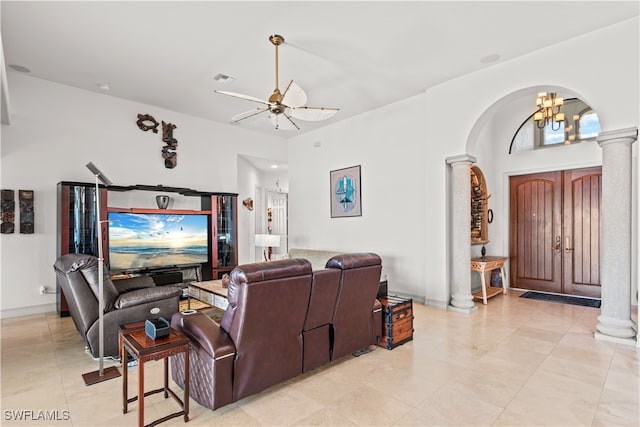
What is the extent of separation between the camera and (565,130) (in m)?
5.80

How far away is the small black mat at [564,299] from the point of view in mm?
5148

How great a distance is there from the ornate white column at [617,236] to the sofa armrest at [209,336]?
154 inches

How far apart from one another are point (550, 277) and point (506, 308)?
1622mm

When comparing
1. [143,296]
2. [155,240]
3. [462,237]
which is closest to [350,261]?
[143,296]

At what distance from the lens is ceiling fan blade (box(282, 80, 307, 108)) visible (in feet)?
12.1

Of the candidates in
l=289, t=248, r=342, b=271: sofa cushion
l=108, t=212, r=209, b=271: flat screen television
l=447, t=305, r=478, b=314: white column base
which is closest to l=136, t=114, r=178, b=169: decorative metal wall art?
l=108, t=212, r=209, b=271: flat screen television

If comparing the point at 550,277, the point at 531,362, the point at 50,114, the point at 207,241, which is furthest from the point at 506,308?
the point at 50,114

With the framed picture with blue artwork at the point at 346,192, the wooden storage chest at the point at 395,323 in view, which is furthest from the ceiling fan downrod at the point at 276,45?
the framed picture with blue artwork at the point at 346,192

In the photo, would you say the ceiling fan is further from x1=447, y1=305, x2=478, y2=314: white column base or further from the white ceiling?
x1=447, y1=305, x2=478, y2=314: white column base

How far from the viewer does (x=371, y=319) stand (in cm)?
332

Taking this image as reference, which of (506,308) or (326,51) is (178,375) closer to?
(326,51)

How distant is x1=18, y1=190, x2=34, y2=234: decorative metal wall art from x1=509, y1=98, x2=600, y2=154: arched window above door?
8.01 meters

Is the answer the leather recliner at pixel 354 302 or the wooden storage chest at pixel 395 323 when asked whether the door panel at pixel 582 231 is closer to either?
the wooden storage chest at pixel 395 323

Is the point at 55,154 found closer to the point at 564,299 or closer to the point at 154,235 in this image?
the point at 154,235
